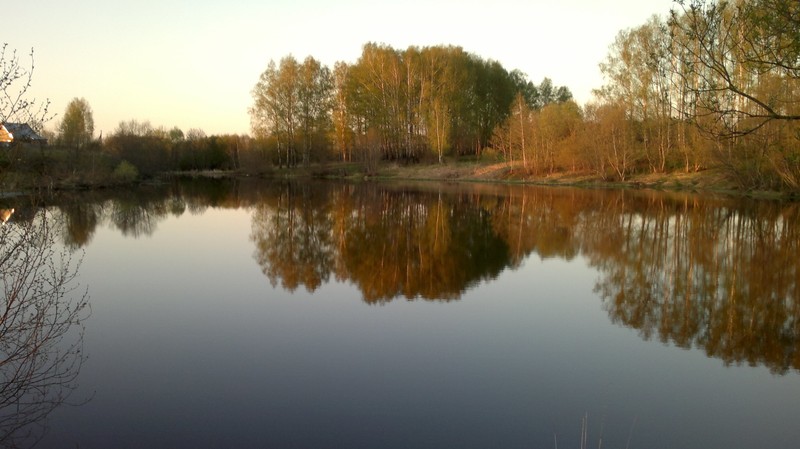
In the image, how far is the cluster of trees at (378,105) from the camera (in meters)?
50.1

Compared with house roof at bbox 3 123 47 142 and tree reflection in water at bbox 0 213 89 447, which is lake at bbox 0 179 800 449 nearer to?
tree reflection in water at bbox 0 213 89 447

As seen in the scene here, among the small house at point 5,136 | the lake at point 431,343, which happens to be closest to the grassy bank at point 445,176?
the lake at point 431,343

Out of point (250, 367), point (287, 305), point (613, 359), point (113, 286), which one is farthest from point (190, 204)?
point (613, 359)

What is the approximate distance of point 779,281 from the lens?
1080 centimetres

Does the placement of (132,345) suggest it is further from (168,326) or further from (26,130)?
(26,130)

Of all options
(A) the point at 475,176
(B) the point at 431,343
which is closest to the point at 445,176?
(A) the point at 475,176

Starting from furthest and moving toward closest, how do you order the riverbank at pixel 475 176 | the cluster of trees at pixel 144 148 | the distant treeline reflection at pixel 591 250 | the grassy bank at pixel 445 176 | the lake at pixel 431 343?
the cluster of trees at pixel 144 148 < the grassy bank at pixel 445 176 < the riverbank at pixel 475 176 < the distant treeline reflection at pixel 591 250 < the lake at pixel 431 343

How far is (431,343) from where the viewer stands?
753 cm

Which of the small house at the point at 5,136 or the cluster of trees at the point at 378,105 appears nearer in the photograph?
the small house at the point at 5,136

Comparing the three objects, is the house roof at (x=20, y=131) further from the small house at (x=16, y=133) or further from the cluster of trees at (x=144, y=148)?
the cluster of trees at (x=144, y=148)

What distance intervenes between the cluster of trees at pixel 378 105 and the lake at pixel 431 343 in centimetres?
3522

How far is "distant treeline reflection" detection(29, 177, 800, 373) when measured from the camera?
8.57 metres

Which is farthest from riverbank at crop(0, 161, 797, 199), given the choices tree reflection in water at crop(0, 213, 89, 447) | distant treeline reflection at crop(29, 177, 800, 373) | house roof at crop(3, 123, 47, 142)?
house roof at crop(3, 123, 47, 142)

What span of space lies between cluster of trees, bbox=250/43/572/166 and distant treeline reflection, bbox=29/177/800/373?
2347cm
